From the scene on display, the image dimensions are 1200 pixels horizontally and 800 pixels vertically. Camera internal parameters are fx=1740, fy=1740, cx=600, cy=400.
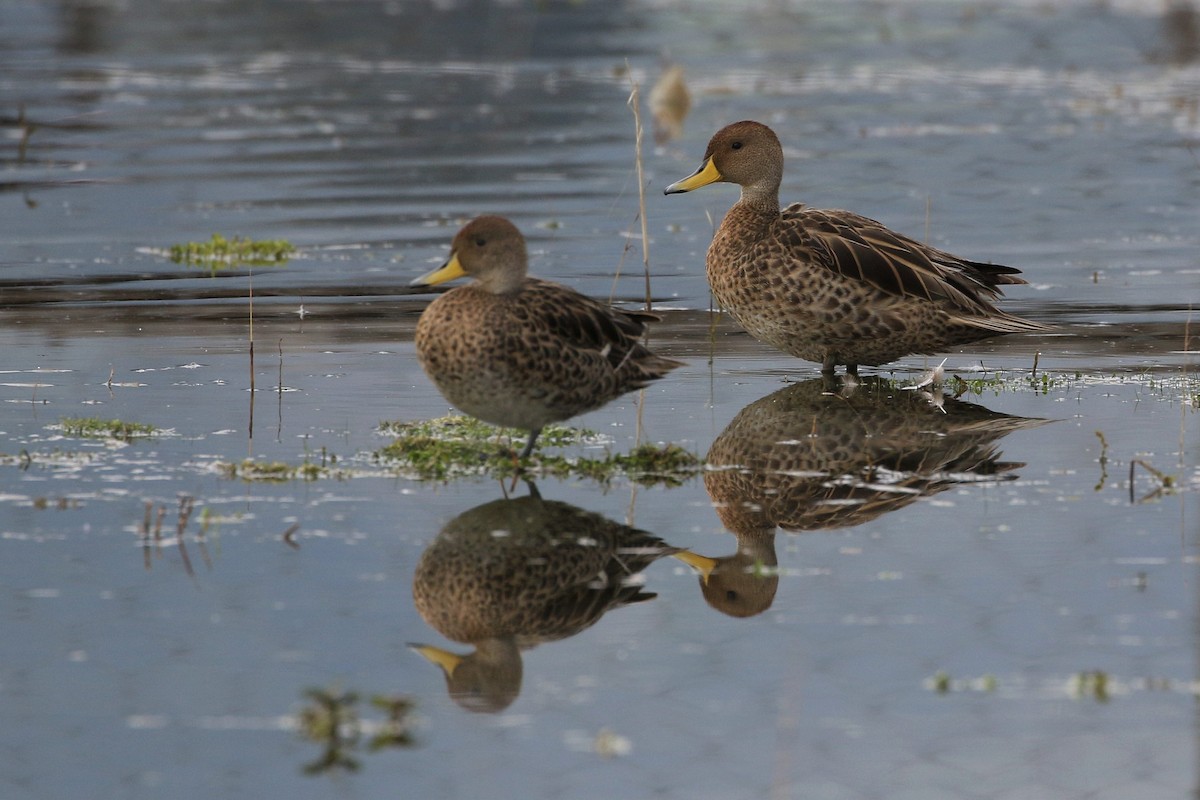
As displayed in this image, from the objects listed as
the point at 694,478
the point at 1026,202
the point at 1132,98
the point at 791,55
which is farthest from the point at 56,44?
the point at 694,478

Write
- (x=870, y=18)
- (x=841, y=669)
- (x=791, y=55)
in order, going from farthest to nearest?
(x=870, y=18)
(x=791, y=55)
(x=841, y=669)

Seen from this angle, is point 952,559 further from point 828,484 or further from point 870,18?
point 870,18

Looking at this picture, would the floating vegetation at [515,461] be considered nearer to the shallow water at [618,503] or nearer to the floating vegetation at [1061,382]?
the shallow water at [618,503]

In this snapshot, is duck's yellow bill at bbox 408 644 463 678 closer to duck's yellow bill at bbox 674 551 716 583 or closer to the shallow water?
the shallow water

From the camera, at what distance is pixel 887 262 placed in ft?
32.7

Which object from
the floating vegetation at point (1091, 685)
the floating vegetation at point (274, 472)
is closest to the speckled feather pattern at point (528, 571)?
the floating vegetation at point (274, 472)

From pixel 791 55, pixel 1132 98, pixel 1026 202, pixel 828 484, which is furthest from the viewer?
pixel 791 55

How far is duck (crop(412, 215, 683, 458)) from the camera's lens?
7645 millimetres

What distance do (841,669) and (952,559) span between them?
4.10 feet

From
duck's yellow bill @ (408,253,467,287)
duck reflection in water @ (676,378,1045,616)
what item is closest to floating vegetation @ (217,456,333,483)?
duck's yellow bill @ (408,253,467,287)

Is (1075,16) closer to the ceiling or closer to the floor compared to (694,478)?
closer to the ceiling

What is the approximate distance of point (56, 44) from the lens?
106 feet

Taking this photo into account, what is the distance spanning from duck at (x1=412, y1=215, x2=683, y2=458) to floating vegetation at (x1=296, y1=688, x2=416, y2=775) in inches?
103

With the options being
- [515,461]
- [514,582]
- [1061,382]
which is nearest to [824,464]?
[515,461]
